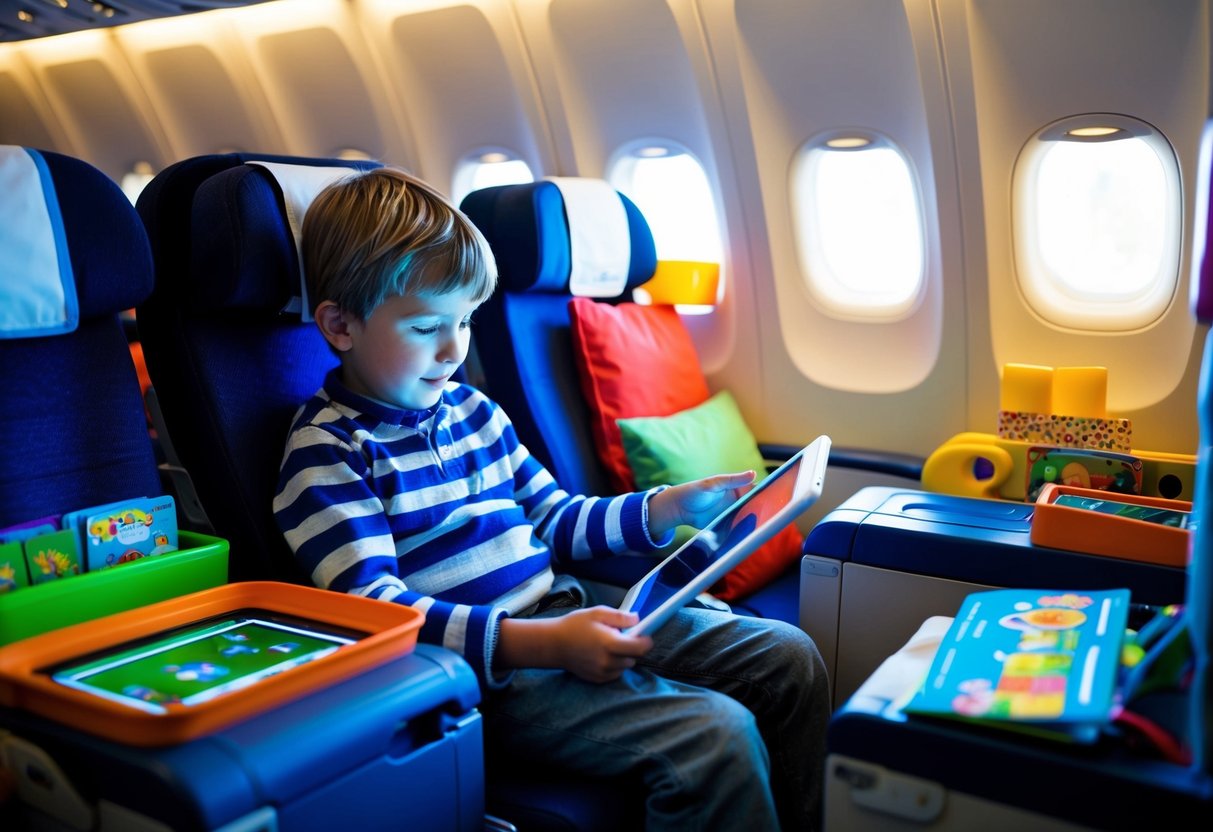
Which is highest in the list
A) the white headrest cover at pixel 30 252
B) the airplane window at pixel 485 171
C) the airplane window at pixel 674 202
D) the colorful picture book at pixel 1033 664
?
the airplane window at pixel 485 171

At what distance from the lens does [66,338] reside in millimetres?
1721

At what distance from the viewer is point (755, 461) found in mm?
2990

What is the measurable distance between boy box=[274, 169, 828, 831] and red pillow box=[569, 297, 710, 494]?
608 millimetres

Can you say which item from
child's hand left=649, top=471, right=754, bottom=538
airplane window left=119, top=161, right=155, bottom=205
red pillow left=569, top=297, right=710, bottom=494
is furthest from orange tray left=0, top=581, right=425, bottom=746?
airplane window left=119, top=161, right=155, bottom=205

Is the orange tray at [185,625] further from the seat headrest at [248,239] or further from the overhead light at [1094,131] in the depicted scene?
→ the overhead light at [1094,131]

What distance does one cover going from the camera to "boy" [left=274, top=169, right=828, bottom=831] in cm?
154

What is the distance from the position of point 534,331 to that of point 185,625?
4.36 ft

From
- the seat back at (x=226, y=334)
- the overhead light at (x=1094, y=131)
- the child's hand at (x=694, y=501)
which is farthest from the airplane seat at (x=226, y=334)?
the overhead light at (x=1094, y=131)

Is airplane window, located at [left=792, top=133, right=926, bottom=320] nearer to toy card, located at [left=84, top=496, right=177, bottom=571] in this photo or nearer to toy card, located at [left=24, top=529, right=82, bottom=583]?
toy card, located at [left=84, top=496, right=177, bottom=571]

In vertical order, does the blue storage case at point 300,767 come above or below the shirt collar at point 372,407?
below

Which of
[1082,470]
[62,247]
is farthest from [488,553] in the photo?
[1082,470]

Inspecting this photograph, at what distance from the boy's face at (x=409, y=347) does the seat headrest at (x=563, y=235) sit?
67 cm

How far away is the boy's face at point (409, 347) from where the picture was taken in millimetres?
1759

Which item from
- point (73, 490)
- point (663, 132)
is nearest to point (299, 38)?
point (663, 132)
